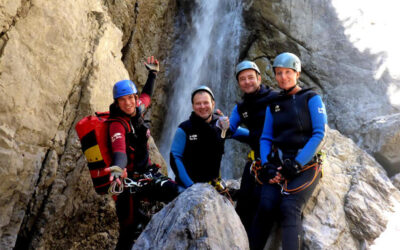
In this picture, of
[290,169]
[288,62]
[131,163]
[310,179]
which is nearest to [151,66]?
[131,163]

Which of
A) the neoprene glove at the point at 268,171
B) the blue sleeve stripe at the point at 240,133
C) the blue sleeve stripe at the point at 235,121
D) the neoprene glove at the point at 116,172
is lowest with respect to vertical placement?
the neoprene glove at the point at 268,171

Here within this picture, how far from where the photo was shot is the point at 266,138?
15.8ft

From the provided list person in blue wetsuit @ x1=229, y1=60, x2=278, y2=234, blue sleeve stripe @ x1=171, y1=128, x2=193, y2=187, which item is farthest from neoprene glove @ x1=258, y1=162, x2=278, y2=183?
blue sleeve stripe @ x1=171, y1=128, x2=193, y2=187

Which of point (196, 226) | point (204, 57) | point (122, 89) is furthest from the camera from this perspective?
point (204, 57)

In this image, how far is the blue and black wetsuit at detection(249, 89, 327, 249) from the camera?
4.16 metres

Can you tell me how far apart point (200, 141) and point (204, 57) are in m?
9.57

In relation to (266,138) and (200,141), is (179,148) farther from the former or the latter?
(266,138)

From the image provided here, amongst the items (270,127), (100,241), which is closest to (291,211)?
(270,127)

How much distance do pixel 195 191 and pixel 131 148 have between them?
63.5 inches

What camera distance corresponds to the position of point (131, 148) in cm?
486

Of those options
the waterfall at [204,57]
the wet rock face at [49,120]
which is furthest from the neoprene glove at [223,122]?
the waterfall at [204,57]

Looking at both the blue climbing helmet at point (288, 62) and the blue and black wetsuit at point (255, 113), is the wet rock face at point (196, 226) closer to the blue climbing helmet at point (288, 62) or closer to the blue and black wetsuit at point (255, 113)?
the blue and black wetsuit at point (255, 113)

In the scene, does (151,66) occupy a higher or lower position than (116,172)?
higher

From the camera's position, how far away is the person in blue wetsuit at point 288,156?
13.8 ft
